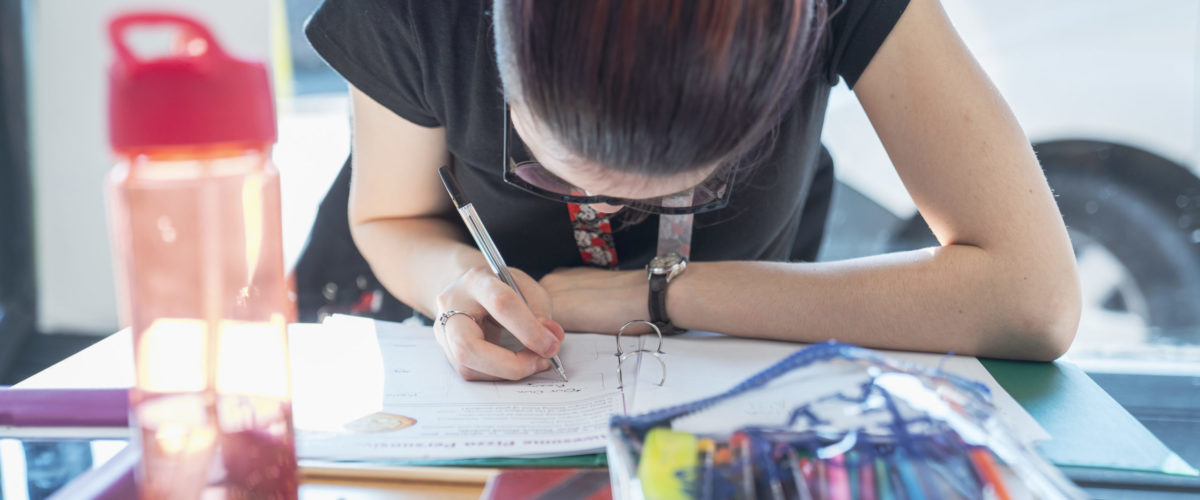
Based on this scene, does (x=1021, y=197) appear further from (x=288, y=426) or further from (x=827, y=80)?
(x=288, y=426)

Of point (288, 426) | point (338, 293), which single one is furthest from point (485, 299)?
point (338, 293)

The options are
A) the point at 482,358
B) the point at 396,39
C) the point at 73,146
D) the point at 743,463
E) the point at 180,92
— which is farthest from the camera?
the point at 73,146

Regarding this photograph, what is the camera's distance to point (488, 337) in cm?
80

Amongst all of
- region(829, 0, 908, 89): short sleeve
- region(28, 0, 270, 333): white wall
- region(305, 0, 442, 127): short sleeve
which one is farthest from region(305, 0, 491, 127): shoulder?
region(28, 0, 270, 333): white wall

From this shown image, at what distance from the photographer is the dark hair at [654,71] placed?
51cm

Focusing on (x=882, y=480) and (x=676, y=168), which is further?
(x=676, y=168)

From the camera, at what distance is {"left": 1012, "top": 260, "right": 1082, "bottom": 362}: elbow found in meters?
0.78

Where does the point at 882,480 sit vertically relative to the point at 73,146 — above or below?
below

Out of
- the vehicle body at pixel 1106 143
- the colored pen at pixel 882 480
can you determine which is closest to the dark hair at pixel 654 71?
the colored pen at pixel 882 480

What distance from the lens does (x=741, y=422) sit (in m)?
0.56

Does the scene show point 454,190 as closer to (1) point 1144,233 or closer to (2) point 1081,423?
(2) point 1081,423

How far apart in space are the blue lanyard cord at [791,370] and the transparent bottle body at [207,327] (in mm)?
211

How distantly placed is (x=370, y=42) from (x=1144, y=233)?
1.90 meters

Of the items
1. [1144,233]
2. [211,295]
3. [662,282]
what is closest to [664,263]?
[662,282]
